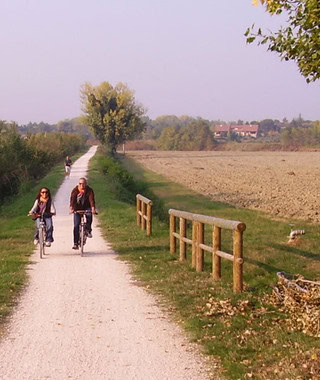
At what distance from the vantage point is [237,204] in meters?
32.0

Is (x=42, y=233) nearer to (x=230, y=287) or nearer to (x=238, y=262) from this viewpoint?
(x=230, y=287)

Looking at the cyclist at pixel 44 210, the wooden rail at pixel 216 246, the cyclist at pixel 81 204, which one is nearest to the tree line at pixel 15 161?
the cyclist at pixel 44 210

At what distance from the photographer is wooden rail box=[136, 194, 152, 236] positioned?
55.4 feet

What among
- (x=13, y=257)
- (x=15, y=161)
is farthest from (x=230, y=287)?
(x=15, y=161)

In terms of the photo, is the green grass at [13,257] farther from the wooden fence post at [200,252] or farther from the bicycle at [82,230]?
the wooden fence post at [200,252]

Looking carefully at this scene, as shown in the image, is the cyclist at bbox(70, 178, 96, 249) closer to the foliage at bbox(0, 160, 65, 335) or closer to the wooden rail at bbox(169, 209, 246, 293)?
the foliage at bbox(0, 160, 65, 335)

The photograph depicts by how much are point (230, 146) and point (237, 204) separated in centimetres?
11443

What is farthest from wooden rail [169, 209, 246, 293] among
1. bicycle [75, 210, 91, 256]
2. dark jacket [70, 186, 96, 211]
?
bicycle [75, 210, 91, 256]

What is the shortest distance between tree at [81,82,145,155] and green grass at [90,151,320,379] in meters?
49.5

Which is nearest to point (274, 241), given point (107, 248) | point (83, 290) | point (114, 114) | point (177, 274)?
point (107, 248)

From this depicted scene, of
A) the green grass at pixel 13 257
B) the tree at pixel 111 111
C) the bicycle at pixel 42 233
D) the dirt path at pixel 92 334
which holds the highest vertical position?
the tree at pixel 111 111

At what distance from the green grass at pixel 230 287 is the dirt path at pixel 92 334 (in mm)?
348

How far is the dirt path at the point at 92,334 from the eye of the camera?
6430 millimetres

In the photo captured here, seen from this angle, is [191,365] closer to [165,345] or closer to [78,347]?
[165,345]
